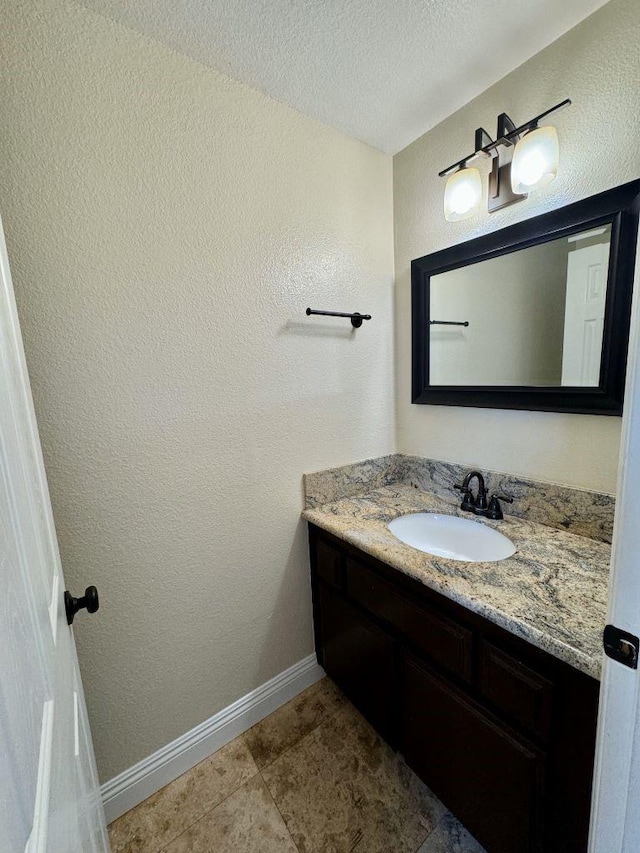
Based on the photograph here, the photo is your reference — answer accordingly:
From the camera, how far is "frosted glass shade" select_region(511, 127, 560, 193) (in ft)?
3.53

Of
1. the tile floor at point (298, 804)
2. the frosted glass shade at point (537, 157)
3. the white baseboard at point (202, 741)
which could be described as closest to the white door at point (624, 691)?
the tile floor at point (298, 804)

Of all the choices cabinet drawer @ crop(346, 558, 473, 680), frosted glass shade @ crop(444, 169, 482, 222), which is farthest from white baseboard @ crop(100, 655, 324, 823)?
frosted glass shade @ crop(444, 169, 482, 222)

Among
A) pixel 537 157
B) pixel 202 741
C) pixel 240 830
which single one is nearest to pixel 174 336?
pixel 537 157

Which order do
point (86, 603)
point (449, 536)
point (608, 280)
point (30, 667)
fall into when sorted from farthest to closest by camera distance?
point (449, 536), point (608, 280), point (86, 603), point (30, 667)

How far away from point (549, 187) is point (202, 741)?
7.67 feet

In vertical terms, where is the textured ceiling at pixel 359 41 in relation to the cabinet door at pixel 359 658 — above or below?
above

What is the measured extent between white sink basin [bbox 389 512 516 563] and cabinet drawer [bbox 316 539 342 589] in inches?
9.8

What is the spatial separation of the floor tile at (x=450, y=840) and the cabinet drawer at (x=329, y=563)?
2.50ft

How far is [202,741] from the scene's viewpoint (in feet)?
4.35

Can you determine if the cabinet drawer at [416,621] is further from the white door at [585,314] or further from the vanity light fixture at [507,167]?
the vanity light fixture at [507,167]

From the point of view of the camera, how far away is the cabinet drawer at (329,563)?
139cm

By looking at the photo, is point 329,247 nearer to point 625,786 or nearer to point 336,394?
point 336,394

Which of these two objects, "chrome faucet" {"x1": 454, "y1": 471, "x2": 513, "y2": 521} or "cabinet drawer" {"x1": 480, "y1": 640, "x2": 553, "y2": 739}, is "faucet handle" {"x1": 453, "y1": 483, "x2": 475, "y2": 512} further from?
"cabinet drawer" {"x1": 480, "y1": 640, "x2": 553, "y2": 739}

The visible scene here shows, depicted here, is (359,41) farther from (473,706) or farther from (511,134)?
(473,706)
